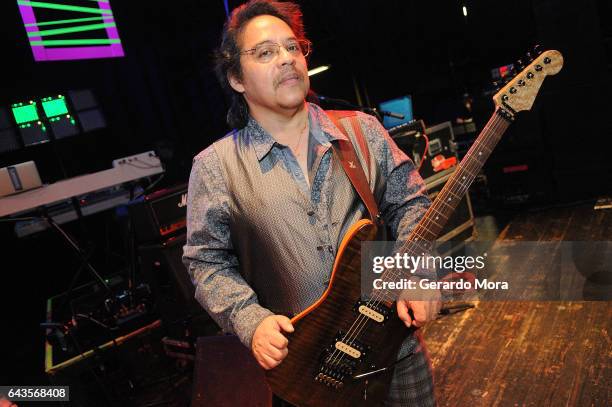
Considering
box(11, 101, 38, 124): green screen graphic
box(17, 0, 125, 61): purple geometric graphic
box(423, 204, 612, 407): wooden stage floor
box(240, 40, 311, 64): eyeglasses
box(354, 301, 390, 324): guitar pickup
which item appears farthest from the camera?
box(11, 101, 38, 124): green screen graphic

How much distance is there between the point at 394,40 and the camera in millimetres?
7078

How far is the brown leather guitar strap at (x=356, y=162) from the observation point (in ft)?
4.96

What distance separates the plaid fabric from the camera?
155 centimetres

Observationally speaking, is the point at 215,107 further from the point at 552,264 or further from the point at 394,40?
the point at 552,264

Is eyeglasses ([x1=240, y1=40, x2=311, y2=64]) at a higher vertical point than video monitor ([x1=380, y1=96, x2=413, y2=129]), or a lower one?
higher

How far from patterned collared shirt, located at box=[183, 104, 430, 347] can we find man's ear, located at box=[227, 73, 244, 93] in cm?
20

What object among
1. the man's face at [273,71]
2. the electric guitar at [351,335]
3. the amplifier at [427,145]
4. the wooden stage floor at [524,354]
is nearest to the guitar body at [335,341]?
the electric guitar at [351,335]

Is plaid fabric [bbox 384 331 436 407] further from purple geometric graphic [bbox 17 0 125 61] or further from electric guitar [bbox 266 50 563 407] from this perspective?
purple geometric graphic [bbox 17 0 125 61]

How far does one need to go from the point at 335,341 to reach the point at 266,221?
46 cm

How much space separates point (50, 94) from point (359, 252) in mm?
8492

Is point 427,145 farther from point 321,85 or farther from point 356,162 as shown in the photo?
point 321,85

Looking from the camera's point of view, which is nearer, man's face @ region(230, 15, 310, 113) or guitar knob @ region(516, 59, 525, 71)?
man's face @ region(230, 15, 310, 113)

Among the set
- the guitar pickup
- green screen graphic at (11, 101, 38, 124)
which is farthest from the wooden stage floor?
green screen graphic at (11, 101, 38, 124)

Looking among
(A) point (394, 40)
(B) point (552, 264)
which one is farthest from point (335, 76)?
(B) point (552, 264)
